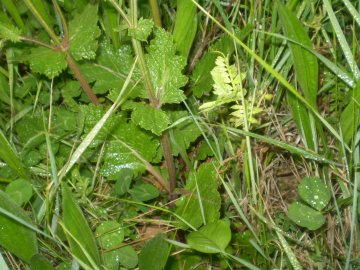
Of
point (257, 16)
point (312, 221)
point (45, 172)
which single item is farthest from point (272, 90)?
point (45, 172)

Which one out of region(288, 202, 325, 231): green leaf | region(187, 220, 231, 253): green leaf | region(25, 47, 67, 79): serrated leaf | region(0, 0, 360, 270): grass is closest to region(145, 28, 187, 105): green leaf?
region(0, 0, 360, 270): grass

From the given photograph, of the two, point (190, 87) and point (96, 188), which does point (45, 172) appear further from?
point (190, 87)

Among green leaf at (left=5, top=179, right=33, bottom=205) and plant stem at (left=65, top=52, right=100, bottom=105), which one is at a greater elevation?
plant stem at (left=65, top=52, right=100, bottom=105)

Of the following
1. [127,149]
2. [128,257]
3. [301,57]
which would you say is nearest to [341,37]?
[301,57]

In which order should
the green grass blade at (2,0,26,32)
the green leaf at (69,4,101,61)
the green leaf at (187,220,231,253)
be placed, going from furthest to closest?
the green grass blade at (2,0,26,32) → the green leaf at (69,4,101,61) → the green leaf at (187,220,231,253)

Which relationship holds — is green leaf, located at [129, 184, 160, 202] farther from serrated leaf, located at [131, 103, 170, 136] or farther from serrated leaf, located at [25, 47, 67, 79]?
serrated leaf, located at [25, 47, 67, 79]

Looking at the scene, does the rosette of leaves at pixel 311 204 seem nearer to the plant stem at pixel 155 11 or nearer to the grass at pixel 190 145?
the grass at pixel 190 145

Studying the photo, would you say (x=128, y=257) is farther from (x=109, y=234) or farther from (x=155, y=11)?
(x=155, y=11)
